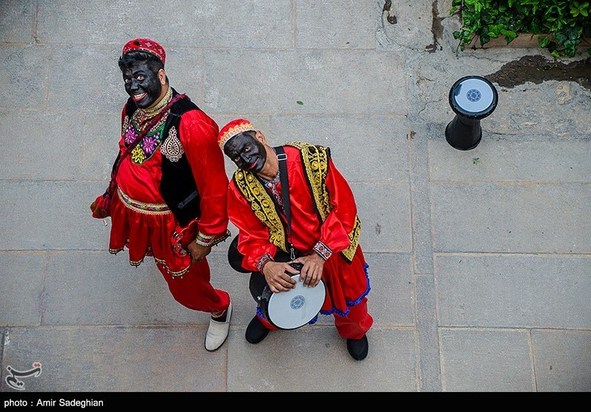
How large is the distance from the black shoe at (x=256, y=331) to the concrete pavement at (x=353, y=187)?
0.07m

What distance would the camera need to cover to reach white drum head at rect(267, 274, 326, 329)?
3799 millimetres

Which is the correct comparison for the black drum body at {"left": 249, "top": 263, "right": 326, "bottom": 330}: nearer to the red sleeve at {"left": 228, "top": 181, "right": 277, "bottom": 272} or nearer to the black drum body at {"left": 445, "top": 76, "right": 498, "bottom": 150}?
the red sleeve at {"left": 228, "top": 181, "right": 277, "bottom": 272}

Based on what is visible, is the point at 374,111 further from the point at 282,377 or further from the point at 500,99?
the point at 282,377

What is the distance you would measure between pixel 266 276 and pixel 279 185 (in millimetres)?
477

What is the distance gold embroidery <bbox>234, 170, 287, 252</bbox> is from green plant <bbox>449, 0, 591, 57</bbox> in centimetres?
274

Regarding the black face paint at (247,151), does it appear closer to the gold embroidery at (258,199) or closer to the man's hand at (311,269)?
the gold embroidery at (258,199)

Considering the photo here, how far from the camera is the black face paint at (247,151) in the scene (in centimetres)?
352

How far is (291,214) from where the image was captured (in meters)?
3.78

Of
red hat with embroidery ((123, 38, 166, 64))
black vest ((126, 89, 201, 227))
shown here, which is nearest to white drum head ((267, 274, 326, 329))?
black vest ((126, 89, 201, 227))

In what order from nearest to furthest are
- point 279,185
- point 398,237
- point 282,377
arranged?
point 279,185, point 282,377, point 398,237

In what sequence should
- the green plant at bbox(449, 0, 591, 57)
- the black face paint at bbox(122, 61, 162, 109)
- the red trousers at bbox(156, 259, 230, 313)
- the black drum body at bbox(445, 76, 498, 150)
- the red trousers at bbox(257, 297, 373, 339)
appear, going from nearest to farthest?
the black face paint at bbox(122, 61, 162, 109), the red trousers at bbox(156, 259, 230, 313), the red trousers at bbox(257, 297, 373, 339), the black drum body at bbox(445, 76, 498, 150), the green plant at bbox(449, 0, 591, 57)

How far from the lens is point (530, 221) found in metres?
5.17

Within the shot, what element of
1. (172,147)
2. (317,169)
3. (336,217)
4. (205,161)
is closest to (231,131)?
(205,161)

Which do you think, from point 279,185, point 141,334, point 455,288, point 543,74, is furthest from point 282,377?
point 543,74
